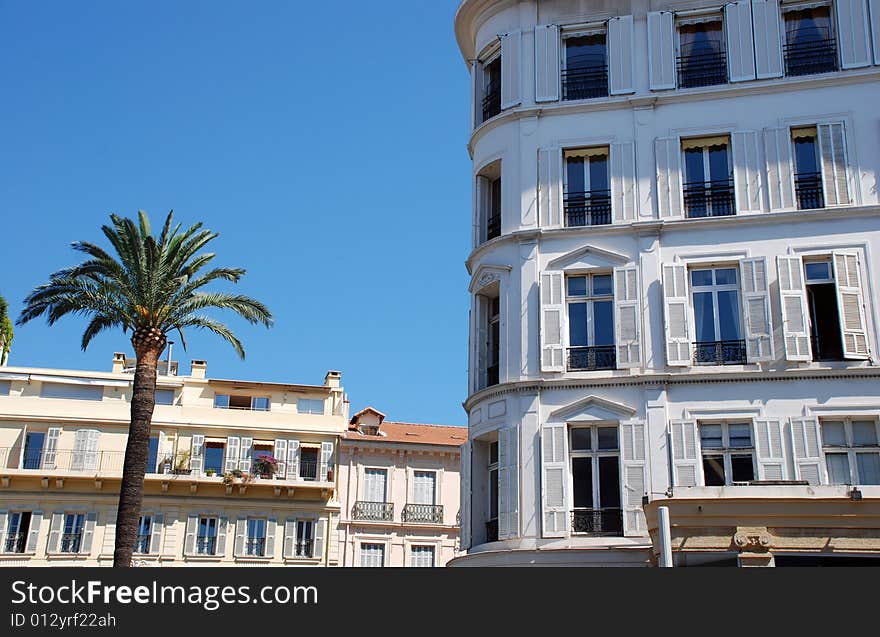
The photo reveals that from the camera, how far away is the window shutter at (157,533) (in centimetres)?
4644

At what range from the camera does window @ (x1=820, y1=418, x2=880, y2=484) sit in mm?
22844

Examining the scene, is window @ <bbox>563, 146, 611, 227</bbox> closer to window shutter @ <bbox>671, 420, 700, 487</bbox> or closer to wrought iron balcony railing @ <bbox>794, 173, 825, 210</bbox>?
wrought iron balcony railing @ <bbox>794, 173, 825, 210</bbox>

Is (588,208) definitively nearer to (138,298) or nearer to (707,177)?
(707,177)

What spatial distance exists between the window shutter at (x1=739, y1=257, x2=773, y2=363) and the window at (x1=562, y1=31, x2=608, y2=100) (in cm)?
570

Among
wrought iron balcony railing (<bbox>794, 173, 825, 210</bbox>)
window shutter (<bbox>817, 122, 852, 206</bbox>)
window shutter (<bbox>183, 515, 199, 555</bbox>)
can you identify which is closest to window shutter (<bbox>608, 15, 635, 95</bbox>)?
wrought iron balcony railing (<bbox>794, 173, 825, 210</bbox>)

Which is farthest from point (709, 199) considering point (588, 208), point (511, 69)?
point (511, 69)

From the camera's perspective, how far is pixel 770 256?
24578 mm

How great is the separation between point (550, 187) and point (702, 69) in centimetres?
475

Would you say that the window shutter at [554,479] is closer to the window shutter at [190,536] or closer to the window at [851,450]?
the window at [851,450]

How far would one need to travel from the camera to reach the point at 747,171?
25328mm

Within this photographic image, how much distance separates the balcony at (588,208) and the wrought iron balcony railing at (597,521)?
677cm

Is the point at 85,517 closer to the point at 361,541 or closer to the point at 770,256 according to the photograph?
the point at 361,541

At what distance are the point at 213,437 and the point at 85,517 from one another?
632 cm
